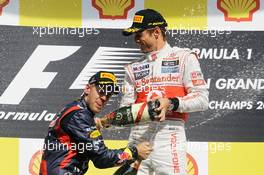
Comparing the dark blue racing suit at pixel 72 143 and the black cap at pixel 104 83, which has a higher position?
the black cap at pixel 104 83

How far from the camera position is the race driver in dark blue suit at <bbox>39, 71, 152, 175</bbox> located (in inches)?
152

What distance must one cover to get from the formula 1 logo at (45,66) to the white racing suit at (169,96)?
1247mm

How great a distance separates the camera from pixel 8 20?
5.44 metres

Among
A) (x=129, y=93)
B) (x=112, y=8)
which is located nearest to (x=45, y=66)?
(x=112, y=8)

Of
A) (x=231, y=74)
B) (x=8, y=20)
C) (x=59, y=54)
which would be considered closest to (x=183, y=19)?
(x=231, y=74)

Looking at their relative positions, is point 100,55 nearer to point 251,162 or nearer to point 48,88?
point 48,88

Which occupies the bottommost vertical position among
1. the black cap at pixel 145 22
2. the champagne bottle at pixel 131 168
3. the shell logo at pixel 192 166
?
the shell logo at pixel 192 166

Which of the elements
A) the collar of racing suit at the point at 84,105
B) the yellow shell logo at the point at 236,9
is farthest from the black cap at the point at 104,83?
the yellow shell logo at the point at 236,9

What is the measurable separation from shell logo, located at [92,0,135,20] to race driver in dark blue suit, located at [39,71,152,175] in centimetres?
160

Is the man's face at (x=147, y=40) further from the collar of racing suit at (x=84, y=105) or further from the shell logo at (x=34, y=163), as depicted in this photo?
the shell logo at (x=34, y=163)

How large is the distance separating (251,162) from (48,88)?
1731 millimetres

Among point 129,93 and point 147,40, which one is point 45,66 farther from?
point 147,40

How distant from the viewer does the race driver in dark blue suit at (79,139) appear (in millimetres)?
3852

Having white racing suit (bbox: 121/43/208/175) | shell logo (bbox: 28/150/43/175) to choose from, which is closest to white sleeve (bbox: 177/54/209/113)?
white racing suit (bbox: 121/43/208/175)
